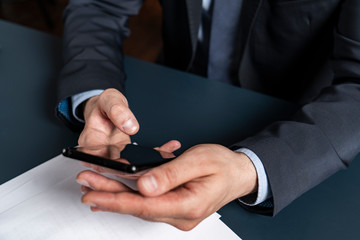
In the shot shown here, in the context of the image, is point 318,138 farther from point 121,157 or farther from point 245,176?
point 121,157

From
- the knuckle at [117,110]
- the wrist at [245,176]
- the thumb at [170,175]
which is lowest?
the wrist at [245,176]

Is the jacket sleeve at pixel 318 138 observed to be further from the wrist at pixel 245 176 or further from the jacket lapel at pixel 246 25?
the jacket lapel at pixel 246 25

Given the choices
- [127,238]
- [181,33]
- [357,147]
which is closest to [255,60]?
[181,33]

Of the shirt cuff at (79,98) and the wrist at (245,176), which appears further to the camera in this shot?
the shirt cuff at (79,98)

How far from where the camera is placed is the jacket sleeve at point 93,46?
70 centimetres

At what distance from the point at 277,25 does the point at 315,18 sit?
0.09 meters

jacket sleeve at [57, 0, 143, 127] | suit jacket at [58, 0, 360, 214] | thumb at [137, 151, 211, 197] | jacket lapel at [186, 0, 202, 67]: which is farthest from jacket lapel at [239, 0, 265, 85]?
thumb at [137, 151, 211, 197]

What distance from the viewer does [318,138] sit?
1.89 ft

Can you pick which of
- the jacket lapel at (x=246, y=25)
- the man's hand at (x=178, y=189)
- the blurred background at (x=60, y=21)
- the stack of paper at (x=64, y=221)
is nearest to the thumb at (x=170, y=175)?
the man's hand at (x=178, y=189)

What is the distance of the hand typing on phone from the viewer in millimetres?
391

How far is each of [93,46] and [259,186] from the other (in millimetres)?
548

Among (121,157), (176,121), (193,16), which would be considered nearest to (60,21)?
(193,16)

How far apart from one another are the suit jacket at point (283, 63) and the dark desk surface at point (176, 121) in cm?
4

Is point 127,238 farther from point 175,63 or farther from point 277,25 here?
point 175,63
